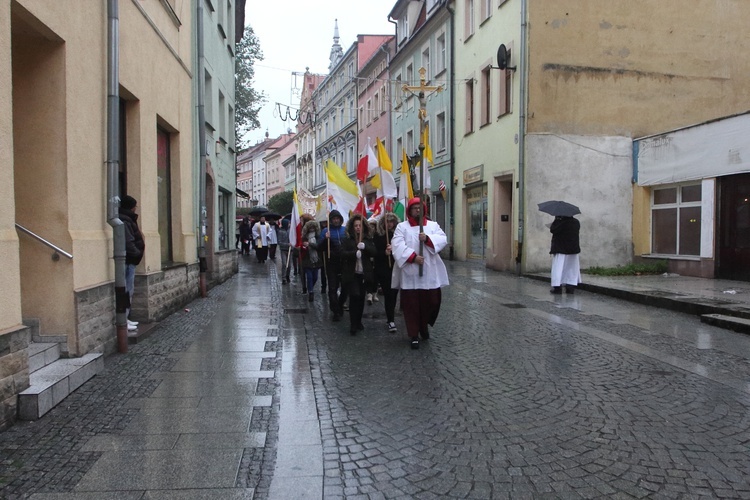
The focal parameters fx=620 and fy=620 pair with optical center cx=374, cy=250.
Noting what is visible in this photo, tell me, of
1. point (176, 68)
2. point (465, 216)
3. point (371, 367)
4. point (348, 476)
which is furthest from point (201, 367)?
point (465, 216)

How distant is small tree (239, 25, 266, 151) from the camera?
112ft

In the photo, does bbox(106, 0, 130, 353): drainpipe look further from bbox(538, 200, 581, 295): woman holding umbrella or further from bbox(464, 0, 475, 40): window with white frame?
bbox(464, 0, 475, 40): window with white frame

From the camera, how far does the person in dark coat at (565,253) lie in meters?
12.7

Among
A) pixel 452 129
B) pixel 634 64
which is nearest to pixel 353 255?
pixel 634 64

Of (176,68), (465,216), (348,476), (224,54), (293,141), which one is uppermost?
(293,141)

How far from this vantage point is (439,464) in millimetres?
3762

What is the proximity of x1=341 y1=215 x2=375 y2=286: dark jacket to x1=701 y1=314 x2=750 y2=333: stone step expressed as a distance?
16.2ft

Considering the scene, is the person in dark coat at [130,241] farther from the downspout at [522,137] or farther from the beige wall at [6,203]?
→ the downspout at [522,137]

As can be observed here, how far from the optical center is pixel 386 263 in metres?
8.70

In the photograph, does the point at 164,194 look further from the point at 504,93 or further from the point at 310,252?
the point at 504,93

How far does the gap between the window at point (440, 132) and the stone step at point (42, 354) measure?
21606 mm

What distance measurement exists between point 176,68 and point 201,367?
666 centimetres

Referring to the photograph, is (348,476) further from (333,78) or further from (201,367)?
(333,78)

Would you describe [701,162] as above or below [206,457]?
above
